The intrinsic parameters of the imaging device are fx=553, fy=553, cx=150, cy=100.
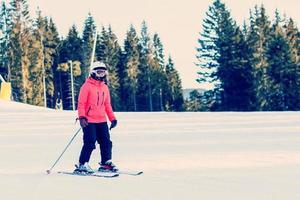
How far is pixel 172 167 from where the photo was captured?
Result: 8.11m

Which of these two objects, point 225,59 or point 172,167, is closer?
point 172,167

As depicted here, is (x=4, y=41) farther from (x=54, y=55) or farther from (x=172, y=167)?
(x=172, y=167)

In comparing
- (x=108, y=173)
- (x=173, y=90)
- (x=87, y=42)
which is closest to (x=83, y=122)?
(x=108, y=173)

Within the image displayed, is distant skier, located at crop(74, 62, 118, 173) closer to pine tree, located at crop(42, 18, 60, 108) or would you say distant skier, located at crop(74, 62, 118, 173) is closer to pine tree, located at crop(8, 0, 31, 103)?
pine tree, located at crop(8, 0, 31, 103)

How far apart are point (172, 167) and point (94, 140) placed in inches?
49.7

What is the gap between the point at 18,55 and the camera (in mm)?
73750

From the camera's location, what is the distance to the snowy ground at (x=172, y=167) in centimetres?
612

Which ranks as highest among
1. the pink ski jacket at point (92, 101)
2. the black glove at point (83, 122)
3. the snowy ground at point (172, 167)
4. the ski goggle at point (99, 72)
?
the ski goggle at point (99, 72)

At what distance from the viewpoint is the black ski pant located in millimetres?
7645

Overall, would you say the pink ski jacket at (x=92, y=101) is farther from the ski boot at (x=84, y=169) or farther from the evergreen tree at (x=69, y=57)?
the evergreen tree at (x=69, y=57)

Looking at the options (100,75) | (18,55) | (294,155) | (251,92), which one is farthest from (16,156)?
(18,55)

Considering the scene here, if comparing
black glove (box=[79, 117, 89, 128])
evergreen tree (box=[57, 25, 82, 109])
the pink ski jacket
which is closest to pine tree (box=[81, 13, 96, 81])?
evergreen tree (box=[57, 25, 82, 109])

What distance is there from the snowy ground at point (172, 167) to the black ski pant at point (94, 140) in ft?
1.48

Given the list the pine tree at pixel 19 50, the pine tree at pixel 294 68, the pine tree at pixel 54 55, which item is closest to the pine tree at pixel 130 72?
the pine tree at pixel 54 55
